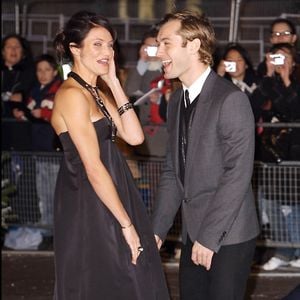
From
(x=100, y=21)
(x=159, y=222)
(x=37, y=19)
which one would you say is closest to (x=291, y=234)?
(x=159, y=222)

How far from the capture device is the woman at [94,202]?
452 cm

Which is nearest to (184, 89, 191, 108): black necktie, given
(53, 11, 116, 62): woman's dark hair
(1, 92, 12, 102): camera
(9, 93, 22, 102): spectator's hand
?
(53, 11, 116, 62): woman's dark hair

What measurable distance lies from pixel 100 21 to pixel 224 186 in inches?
43.9

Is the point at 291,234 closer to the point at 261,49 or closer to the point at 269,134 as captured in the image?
the point at 269,134

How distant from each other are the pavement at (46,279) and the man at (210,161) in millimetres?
2963

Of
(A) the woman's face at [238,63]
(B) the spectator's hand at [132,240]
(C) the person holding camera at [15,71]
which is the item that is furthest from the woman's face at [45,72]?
(B) the spectator's hand at [132,240]

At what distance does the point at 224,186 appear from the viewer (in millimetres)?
4332

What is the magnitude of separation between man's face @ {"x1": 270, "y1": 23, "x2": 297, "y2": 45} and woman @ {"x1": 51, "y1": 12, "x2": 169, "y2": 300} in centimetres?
435

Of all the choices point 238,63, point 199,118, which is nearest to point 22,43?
point 238,63

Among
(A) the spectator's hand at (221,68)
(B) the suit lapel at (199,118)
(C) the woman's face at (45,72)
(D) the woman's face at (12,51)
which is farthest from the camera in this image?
(D) the woman's face at (12,51)

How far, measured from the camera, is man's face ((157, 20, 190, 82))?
4469mm

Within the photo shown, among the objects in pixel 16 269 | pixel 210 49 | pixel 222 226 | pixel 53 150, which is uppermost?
pixel 210 49

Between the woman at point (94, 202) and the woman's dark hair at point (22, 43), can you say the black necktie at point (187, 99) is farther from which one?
the woman's dark hair at point (22, 43)

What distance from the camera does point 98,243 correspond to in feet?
15.1
